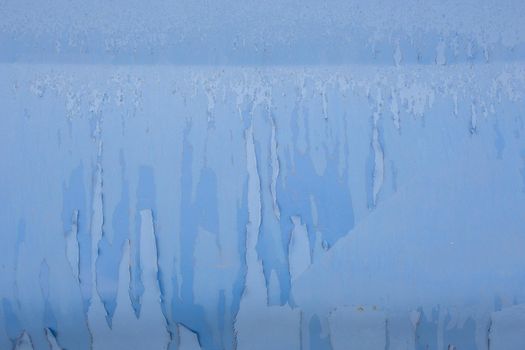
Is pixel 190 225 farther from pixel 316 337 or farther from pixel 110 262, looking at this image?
pixel 316 337

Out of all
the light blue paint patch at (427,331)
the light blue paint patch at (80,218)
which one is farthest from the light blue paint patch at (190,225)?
the light blue paint patch at (427,331)

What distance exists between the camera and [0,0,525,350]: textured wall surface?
0.78m

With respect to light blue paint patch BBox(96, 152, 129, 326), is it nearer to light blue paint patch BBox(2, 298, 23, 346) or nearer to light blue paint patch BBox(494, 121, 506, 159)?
light blue paint patch BBox(2, 298, 23, 346)

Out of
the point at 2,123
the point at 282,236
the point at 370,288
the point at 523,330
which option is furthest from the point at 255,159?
the point at 523,330

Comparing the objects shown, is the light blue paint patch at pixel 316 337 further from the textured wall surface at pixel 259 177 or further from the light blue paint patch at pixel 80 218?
the light blue paint patch at pixel 80 218

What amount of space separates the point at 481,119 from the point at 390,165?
154 millimetres

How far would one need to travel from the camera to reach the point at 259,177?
2.62ft

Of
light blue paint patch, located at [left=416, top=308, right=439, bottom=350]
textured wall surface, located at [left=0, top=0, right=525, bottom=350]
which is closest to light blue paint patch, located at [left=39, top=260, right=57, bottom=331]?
textured wall surface, located at [left=0, top=0, right=525, bottom=350]

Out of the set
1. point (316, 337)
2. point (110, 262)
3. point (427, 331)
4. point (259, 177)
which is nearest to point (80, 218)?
point (110, 262)

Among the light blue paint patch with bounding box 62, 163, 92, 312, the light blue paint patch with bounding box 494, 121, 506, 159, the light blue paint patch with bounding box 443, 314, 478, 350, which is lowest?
the light blue paint patch with bounding box 443, 314, 478, 350

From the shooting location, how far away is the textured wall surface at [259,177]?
78 cm

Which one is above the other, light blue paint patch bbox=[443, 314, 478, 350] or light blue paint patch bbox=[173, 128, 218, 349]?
light blue paint patch bbox=[173, 128, 218, 349]

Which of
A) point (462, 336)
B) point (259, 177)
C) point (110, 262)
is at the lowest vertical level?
point (462, 336)

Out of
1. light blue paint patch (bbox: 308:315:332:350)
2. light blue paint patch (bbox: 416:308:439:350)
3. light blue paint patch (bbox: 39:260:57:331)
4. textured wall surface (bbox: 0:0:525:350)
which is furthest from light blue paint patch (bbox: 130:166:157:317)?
light blue paint patch (bbox: 416:308:439:350)
